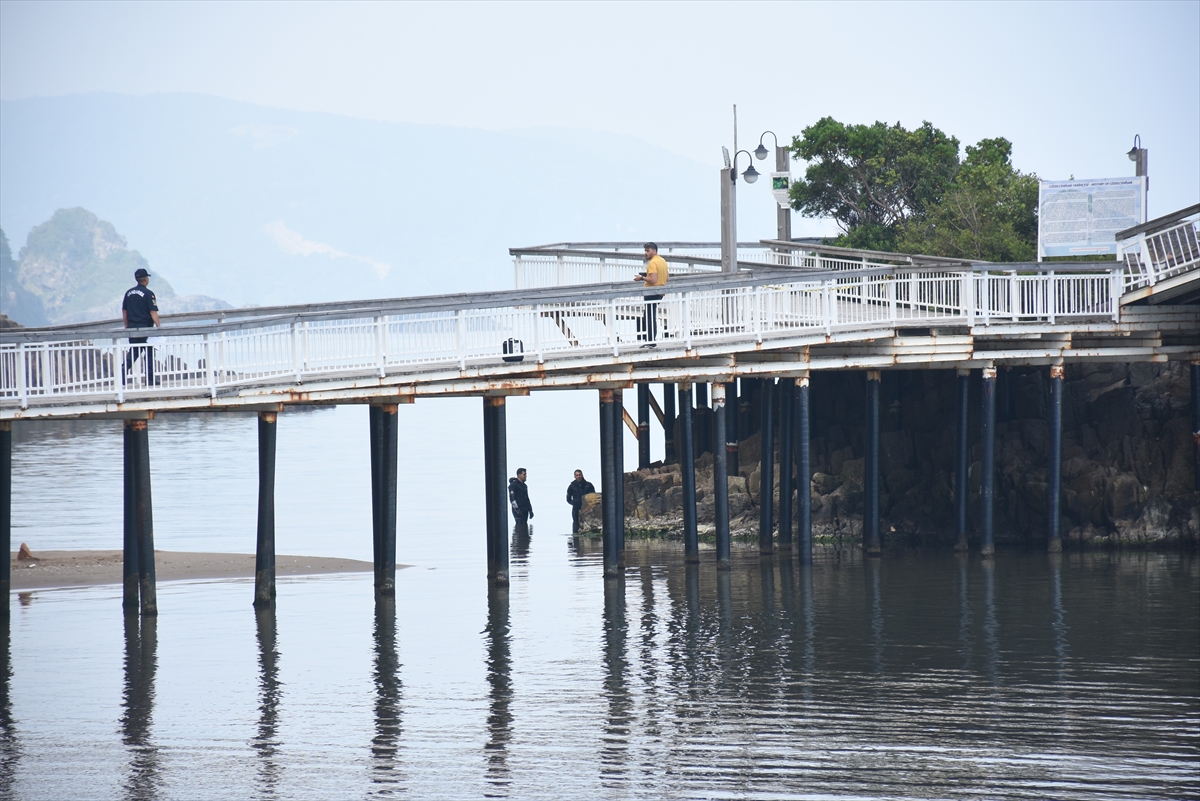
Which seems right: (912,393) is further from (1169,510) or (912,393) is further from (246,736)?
(246,736)

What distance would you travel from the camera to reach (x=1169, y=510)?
2920 centimetres

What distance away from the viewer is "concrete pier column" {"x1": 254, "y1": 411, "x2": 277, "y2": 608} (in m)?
22.3

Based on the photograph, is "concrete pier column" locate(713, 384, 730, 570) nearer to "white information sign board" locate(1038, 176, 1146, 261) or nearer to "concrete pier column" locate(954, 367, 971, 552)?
"concrete pier column" locate(954, 367, 971, 552)

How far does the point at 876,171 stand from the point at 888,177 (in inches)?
24.5

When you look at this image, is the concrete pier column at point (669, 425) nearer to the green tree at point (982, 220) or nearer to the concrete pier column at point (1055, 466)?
the green tree at point (982, 220)

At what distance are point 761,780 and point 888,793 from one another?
1.13 meters

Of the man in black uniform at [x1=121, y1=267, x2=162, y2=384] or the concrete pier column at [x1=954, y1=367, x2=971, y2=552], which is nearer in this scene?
the man in black uniform at [x1=121, y1=267, x2=162, y2=384]

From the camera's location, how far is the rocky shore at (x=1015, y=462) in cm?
2922

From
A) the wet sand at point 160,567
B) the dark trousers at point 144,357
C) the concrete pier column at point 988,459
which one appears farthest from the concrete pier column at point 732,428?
the dark trousers at point 144,357

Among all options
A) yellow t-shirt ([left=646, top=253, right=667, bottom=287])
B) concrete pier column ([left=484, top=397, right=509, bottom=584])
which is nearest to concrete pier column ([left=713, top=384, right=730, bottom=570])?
yellow t-shirt ([left=646, top=253, right=667, bottom=287])

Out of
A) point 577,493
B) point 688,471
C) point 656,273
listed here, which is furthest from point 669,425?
point 656,273

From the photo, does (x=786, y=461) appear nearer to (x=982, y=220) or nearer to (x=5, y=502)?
(x=982, y=220)

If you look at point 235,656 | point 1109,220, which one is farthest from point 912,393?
point 235,656

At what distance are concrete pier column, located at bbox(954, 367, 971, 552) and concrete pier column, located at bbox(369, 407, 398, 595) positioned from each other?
926cm
